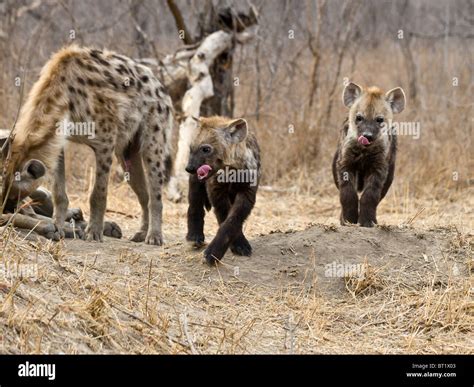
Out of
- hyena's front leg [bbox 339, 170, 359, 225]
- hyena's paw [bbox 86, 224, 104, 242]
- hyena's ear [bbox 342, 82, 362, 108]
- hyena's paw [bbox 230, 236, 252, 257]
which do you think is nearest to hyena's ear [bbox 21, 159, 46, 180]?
hyena's paw [bbox 86, 224, 104, 242]

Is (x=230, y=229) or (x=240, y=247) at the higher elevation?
(x=230, y=229)

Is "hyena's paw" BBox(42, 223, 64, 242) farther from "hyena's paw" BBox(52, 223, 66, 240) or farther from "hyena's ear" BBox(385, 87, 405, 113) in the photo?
"hyena's ear" BBox(385, 87, 405, 113)

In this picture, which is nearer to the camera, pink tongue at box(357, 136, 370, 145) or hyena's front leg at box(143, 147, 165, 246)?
pink tongue at box(357, 136, 370, 145)

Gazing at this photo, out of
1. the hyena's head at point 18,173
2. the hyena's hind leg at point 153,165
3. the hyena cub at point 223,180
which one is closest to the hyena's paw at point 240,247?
the hyena cub at point 223,180

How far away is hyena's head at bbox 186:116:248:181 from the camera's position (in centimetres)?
525

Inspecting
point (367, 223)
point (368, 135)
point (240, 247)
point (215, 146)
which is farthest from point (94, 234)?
point (368, 135)

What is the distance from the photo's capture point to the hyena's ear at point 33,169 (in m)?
5.43

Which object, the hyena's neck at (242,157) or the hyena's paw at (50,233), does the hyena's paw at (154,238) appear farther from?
the hyena's neck at (242,157)

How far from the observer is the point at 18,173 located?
5.43m

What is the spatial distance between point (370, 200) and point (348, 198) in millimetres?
155

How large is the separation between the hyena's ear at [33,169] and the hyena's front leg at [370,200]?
2176 mm

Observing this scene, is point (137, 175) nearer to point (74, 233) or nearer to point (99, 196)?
point (99, 196)

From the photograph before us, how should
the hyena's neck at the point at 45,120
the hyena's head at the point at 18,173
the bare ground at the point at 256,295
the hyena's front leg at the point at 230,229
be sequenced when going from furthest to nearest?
the hyena's neck at the point at 45,120 → the hyena's head at the point at 18,173 → the hyena's front leg at the point at 230,229 → the bare ground at the point at 256,295

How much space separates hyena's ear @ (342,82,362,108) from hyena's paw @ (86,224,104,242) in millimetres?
2046
